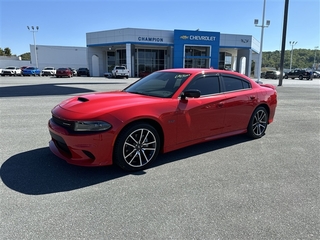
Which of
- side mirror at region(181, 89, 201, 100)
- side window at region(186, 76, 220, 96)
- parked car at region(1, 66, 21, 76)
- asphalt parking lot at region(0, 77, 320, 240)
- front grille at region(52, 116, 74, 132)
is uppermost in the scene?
parked car at region(1, 66, 21, 76)

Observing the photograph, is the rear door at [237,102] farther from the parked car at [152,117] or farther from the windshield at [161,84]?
the windshield at [161,84]

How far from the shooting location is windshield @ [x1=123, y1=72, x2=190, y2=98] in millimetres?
4309

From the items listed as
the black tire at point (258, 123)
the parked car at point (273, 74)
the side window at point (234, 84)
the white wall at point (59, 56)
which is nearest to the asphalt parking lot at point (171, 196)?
the black tire at point (258, 123)

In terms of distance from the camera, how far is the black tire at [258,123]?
17.8ft

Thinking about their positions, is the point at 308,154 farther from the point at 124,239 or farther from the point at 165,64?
the point at 165,64

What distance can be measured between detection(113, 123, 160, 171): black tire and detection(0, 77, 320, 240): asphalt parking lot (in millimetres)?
163

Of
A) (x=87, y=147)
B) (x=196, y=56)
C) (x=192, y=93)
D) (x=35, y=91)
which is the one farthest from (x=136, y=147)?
(x=196, y=56)

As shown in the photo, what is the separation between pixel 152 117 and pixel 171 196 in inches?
48.2

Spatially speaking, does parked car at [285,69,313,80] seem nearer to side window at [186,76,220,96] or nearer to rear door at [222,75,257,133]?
rear door at [222,75,257,133]

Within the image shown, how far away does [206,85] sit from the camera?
4598mm

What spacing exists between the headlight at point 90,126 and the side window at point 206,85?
1.69 m

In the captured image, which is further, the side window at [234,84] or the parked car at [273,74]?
the parked car at [273,74]

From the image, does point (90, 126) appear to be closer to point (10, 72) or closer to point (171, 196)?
point (171, 196)

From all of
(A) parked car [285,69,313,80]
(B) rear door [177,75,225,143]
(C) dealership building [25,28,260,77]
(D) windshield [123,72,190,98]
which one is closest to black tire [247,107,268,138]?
(B) rear door [177,75,225,143]
